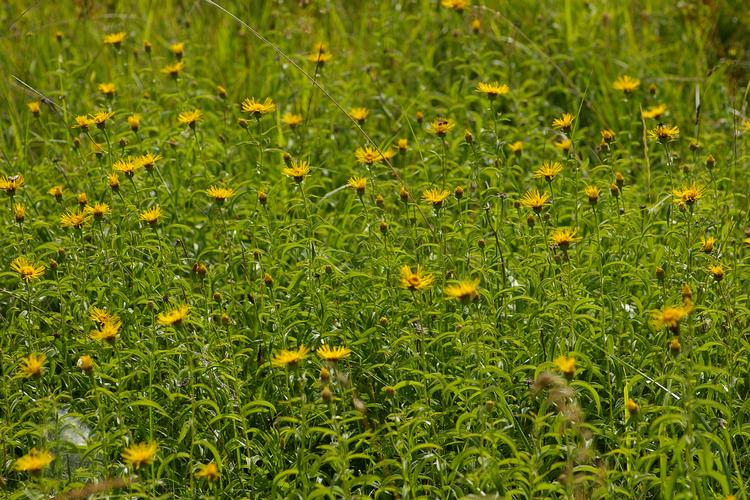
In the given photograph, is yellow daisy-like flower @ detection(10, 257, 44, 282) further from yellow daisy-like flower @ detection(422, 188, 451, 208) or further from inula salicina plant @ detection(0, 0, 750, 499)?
yellow daisy-like flower @ detection(422, 188, 451, 208)

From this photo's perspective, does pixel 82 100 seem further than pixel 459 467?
Yes

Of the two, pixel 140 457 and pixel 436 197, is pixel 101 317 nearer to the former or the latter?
pixel 140 457

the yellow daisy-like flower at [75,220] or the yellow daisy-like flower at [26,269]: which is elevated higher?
the yellow daisy-like flower at [75,220]

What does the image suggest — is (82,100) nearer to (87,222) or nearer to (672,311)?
(87,222)

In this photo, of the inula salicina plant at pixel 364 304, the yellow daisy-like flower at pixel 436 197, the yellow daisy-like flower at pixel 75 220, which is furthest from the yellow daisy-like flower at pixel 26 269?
the yellow daisy-like flower at pixel 436 197

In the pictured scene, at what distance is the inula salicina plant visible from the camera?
2.38 metres

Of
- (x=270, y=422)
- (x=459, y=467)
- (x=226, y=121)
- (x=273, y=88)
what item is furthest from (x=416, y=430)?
(x=273, y=88)

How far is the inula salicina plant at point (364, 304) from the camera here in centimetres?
238

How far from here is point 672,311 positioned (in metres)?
2.22

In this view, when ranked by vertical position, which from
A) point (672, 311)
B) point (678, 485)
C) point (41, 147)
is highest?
point (672, 311)

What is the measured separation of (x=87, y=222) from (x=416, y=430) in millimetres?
1244

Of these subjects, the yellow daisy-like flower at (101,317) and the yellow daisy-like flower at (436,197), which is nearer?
the yellow daisy-like flower at (101,317)

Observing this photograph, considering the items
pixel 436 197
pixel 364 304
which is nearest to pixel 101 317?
pixel 364 304

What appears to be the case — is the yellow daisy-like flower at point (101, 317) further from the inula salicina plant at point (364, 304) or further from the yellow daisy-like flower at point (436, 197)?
the yellow daisy-like flower at point (436, 197)
